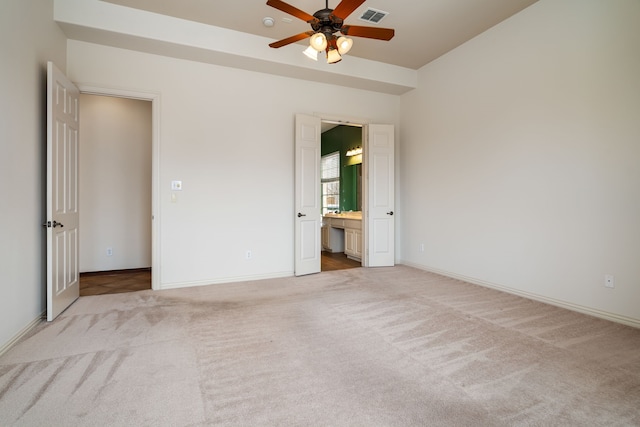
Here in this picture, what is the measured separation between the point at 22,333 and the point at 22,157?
1434mm

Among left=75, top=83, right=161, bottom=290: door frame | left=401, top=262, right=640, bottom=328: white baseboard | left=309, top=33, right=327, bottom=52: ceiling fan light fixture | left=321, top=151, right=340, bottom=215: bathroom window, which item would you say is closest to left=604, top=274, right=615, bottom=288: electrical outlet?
left=401, top=262, right=640, bottom=328: white baseboard

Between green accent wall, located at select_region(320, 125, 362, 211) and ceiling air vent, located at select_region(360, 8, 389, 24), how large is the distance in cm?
314

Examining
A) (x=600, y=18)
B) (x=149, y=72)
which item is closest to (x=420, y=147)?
(x=600, y=18)

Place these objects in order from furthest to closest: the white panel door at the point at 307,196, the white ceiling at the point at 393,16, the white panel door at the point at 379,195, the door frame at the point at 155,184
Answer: the white panel door at the point at 379,195 < the white panel door at the point at 307,196 < the door frame at the point at 155,184 < the white ceiling at the point at 393,16

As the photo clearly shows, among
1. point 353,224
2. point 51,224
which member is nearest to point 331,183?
point 353,224

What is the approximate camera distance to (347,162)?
739 centimetres

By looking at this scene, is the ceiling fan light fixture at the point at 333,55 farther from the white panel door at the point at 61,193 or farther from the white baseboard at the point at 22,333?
the white baseboard at the point at 22,333

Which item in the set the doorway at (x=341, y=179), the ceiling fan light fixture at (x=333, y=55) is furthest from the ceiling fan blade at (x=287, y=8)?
the doorway at (x=341, y=179)

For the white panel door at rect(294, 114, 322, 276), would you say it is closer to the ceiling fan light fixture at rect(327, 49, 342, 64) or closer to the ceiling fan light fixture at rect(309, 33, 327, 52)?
the ceiling fan light fixture at rect(327, 49, 342, 64)

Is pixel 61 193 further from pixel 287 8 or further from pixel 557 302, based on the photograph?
pixel 557 302

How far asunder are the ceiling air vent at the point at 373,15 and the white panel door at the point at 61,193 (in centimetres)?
320

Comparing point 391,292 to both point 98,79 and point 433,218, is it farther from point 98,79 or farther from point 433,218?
point 98,79

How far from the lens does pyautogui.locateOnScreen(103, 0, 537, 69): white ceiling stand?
11.2 feet

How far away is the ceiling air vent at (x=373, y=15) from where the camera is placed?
3561mm
